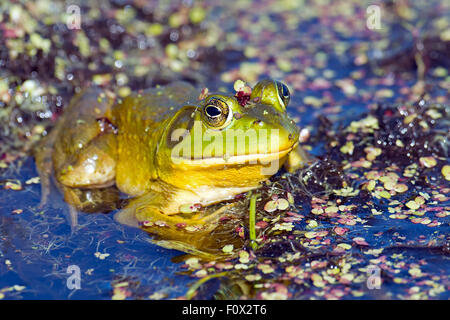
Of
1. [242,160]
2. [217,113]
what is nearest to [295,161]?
[242,160]

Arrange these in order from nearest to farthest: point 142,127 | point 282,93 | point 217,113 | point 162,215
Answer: point 217,113, point 282,93, point 162,215, point 142,127

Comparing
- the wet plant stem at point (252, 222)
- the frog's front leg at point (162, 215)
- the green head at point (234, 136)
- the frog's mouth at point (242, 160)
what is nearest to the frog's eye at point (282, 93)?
the green head at point (234, 136)

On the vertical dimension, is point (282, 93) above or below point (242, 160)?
above

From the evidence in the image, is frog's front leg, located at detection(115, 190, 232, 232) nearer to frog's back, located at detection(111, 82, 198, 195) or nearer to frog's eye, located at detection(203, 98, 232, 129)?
frog's back, located at detection(111, 82, 198, 195)

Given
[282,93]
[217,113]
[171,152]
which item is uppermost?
[282,93]

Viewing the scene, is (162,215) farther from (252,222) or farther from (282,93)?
(282,93)

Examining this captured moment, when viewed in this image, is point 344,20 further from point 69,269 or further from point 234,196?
point 69,269

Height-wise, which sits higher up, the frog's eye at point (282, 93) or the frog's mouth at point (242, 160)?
the frog's eye at point (282, 93)

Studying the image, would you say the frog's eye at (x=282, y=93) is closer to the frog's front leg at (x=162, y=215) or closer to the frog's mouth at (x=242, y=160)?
the frog's mouth at (x=242, y=160)
